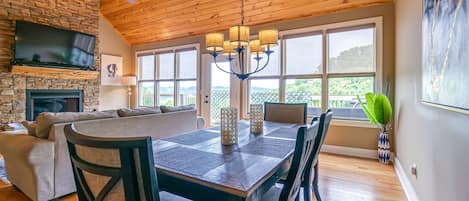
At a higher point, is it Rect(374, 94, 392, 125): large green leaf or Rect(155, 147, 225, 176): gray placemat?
Rect(374, 94, 392, 125): large green leaf

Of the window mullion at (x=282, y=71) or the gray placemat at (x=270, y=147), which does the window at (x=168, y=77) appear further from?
the gray placemat at (x=270, y=147)

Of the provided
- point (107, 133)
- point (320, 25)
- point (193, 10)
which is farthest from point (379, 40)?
point (107, 133)

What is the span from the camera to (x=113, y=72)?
6.36m

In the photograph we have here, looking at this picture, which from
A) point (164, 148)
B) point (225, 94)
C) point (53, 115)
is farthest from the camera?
point (225, 94)

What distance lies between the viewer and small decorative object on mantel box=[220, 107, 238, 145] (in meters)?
1.68

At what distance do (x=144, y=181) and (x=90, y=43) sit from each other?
5.96m

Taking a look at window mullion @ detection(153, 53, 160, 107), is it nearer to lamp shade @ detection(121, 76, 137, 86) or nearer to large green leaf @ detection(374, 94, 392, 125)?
lamp shade @ detection(121, 76, 137, 86)

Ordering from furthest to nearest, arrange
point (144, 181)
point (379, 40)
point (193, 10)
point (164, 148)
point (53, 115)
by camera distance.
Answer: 1. point (193, 10)
2. point (379, 40)
3. point (53, 115)
4. point (164, 148)
5. point (144, 181)

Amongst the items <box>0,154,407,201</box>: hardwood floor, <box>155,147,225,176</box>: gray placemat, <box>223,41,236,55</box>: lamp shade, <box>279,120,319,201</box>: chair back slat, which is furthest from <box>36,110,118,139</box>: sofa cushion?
<box>279,120,319,201</box>: chair back slat

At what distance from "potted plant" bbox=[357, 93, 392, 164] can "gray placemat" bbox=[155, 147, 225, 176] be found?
111 inches

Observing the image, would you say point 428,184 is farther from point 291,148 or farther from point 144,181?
point 144,181

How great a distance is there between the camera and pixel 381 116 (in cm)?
331

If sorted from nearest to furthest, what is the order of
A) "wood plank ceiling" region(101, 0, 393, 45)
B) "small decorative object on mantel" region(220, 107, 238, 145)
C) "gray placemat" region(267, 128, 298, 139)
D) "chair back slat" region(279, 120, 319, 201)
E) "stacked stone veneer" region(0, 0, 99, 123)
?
"chair back slat" region(279, 120, 319, 201) < "small decorative object on mantel" region(220, 107, 238, 145) < "gray placemat" region(267, 128, 298, 139) < "wood plank ceiling" region(101, 0, 393, 45) < "stacked stone veneer" region(0, 0, 99, 123)

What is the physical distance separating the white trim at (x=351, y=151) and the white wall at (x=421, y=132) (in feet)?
1.63
